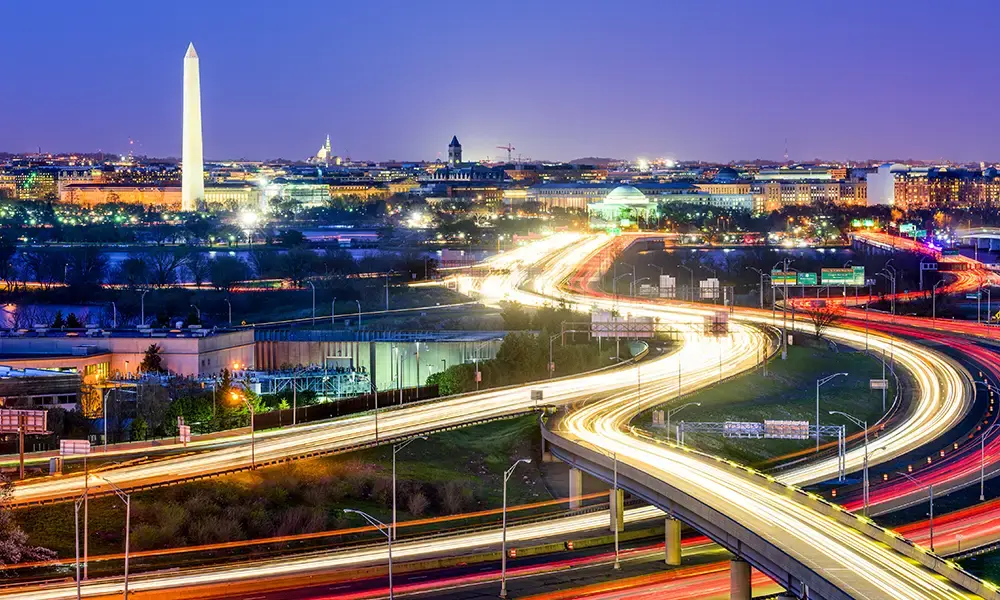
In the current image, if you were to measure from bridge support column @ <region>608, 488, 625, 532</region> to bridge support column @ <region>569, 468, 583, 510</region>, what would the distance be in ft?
7.12

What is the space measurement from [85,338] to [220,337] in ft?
17.4

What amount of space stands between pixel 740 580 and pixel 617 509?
752 cm

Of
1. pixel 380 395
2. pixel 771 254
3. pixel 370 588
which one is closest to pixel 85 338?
pixel 380 395

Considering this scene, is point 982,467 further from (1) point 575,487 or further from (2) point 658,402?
(2) point 658,402

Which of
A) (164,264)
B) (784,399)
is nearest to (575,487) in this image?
(784,399)

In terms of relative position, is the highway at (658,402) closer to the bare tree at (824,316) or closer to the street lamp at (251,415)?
the street lamp at (251,415)

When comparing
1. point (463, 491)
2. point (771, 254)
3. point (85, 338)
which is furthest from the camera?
point (771, 254)

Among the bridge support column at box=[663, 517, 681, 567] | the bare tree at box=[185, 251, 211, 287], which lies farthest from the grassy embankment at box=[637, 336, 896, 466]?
the bare tree at box=[185, 251, 211, 287]

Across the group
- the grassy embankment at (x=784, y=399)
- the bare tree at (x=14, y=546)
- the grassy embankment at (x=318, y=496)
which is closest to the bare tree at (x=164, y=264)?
the grassy embankment at (x=784, y=399)

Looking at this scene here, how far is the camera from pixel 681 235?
154375 millimetres

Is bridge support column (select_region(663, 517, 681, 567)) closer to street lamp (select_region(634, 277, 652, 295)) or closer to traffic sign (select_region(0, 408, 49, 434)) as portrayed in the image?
traffic sign (select_region(0, 408, 49, 434))

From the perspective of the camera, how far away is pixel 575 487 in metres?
41.9

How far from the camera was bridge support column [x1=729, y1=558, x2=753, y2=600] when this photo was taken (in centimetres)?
3069

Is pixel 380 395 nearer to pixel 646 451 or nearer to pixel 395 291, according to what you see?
pixel 646 451
